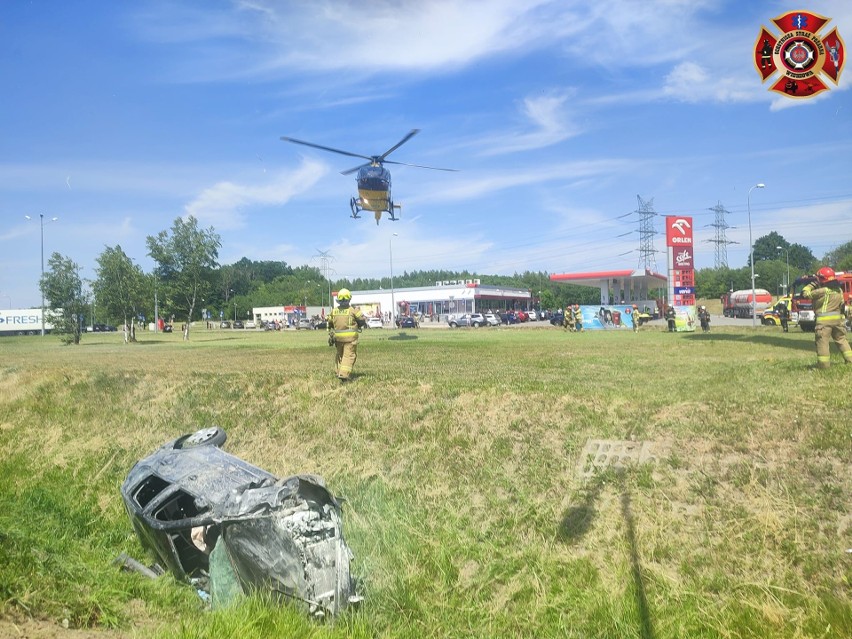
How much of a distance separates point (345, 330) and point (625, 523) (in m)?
8.02

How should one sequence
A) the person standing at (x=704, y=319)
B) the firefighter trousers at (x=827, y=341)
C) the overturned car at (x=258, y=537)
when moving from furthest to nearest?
the person standing at (x=704, y=319)
the firefighter trousers at (x=827, y=341)
the overturned car at (x=258, y=537)

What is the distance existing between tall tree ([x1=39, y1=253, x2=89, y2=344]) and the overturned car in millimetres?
47004

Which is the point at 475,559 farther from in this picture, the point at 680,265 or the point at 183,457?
the point at 680,265

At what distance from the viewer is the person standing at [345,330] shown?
14094 mm

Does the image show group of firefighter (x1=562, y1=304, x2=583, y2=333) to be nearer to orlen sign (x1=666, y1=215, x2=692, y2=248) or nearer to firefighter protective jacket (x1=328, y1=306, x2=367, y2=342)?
orlen sign (x1=666, y1=215, x2=692, y2=248)

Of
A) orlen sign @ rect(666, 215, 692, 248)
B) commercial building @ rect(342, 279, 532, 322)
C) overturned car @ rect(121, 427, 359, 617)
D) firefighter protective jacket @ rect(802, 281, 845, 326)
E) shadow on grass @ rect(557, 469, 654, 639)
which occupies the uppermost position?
orlen sign @ rect(666, 215, 692, 248)

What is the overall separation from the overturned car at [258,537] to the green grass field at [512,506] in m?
0.25

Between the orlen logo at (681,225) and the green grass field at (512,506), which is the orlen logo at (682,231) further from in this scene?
the green grass field at (512,506)

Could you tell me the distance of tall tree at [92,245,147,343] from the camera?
1925 inches

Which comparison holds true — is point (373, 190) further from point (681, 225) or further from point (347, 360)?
point (681, 225)

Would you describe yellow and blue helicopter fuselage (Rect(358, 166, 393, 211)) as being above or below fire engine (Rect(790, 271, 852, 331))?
above

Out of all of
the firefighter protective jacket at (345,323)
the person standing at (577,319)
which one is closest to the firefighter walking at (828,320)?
the firefighter protective jacket at (345,323)

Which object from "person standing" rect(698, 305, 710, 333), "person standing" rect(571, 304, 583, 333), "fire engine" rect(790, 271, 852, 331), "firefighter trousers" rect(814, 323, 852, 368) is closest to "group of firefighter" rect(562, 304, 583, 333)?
"person standing" rect(571, 304, 583, 333)

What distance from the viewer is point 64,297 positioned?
4956 cm
